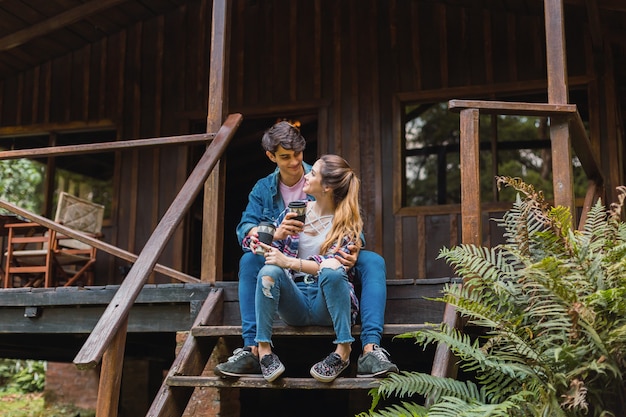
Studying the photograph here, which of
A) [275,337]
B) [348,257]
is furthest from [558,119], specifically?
[275,337]

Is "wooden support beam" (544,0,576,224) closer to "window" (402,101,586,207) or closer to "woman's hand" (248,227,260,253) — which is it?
"woman's hand" (248,227,260,253)

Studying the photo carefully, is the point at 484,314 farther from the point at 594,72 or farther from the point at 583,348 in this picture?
the point at 594,72

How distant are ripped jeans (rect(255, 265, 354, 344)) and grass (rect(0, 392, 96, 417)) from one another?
228 inches

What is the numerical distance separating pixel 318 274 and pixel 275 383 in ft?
1.83

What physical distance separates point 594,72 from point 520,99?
0.73m

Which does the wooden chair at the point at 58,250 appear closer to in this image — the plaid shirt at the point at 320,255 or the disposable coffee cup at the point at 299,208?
the plaid shirt at the point at 320,255

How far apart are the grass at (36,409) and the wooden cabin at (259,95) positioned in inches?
30.2

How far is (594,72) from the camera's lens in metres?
7.09

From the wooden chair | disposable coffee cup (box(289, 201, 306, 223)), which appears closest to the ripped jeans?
disposable coffee cup (box(289, 201, 306, 223))

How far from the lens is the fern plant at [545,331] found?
315cm

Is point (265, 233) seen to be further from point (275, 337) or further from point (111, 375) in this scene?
point (111, 375)

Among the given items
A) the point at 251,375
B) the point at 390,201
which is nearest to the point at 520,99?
the point at 390,201

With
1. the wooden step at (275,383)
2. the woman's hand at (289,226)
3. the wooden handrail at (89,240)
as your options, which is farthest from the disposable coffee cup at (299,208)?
the wooden handrail at (89,240)

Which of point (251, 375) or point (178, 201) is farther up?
point (178, 201)
